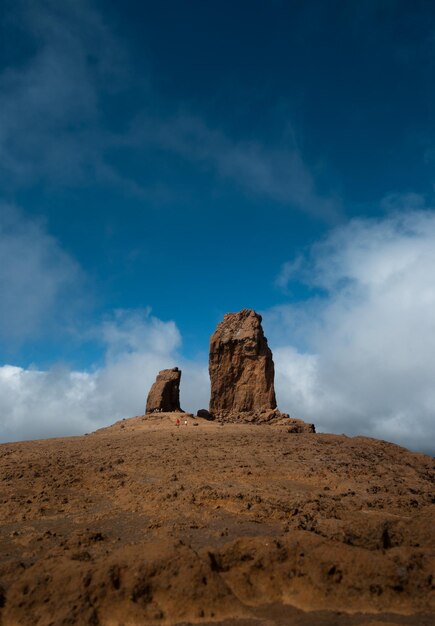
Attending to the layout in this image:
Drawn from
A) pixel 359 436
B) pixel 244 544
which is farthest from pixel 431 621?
pixel 359 436

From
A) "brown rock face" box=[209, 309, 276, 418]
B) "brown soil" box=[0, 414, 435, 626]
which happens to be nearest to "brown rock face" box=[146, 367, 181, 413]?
"brown rock face" box=[209, 309, 276, 418]

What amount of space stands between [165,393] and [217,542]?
27.9 metres

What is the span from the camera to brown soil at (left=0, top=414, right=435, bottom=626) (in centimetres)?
605

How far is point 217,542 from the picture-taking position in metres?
8.05

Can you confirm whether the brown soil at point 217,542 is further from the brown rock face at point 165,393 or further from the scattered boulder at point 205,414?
the brown rock face at point 165,393

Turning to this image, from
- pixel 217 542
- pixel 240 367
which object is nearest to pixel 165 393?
pixel 240 367

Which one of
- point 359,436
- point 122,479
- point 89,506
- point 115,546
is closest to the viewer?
point 115,546

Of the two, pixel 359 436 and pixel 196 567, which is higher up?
pixel 359 436

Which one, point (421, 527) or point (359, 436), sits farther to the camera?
point (359, 436)

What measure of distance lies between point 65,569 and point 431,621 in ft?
17.2

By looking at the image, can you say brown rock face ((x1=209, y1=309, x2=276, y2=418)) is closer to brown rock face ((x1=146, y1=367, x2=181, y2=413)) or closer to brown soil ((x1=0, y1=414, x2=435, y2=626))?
brown rock face ((x1=146, y1=367, x2=181, y2=413))

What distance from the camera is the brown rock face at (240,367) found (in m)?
33.9

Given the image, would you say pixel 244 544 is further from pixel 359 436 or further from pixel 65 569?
pixel 359 436

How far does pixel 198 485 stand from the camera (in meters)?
12.0
